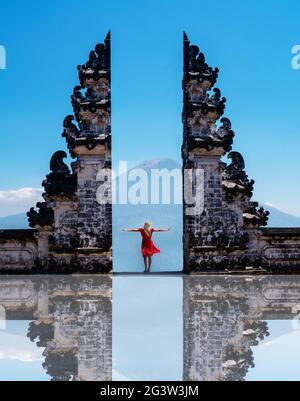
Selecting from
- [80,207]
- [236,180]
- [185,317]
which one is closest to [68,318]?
[185,317]

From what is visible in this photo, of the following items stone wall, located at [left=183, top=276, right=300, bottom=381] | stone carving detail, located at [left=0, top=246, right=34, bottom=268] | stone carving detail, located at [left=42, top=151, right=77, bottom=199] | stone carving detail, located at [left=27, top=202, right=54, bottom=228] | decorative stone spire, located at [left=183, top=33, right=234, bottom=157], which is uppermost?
decorative stone spire, located at [left=183, top=33, right=234, bottom=157]

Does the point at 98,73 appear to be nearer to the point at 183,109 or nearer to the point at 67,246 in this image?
the point at 183,109

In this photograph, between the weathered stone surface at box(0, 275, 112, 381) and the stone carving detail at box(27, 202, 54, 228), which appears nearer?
the weathered stone surface at box(0, 275, 112, 381)

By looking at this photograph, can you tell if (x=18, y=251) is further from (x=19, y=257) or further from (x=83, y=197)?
(x=83, y=197)

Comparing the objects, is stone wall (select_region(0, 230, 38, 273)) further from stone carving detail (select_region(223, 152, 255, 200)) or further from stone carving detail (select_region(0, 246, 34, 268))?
stone carving detail (select_region(223, 152, 255, 200))

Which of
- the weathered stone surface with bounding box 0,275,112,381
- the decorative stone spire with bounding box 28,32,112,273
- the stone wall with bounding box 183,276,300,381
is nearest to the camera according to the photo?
the weathered stone surface with bounding box 0,275,112,381

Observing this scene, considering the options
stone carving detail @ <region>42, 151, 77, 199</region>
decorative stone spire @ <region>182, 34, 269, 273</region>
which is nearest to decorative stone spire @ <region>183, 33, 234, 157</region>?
decorative stone spire @ <region>182, 34, 269, 273</region>

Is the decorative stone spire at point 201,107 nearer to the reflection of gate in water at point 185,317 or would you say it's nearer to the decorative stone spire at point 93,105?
the decorative stone spire at point 93,105

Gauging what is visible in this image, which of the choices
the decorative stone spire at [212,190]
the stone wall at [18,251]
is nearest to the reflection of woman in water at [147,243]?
the decorative stone spire at [212,190]

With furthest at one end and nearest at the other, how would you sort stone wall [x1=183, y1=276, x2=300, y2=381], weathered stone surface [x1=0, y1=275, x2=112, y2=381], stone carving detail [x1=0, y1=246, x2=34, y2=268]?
1. stone carving detail [x1=0, y1=246, x2=34, y2=268]
2. stone wall [x1=183, y1=276, x2=300, y2=381]
3. weathered stone surface [x1=0, y1=275, x2=112, y2=381]

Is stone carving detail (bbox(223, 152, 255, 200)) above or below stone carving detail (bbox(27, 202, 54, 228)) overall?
above

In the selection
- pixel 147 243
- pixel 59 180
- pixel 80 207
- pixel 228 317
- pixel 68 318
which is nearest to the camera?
pixel 68 318

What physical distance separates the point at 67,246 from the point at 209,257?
13.3 feet
